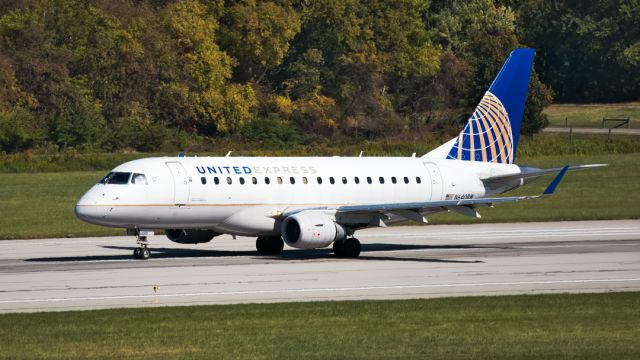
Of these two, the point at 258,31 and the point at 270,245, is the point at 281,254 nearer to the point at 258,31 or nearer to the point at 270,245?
the point at 270,245

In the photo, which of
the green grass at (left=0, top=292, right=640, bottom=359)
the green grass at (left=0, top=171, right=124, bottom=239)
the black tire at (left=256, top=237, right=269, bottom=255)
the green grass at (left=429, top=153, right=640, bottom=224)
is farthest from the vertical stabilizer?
the green grass at (left=0, top=292, right=640, bottom=359)

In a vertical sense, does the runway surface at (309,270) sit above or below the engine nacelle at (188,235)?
below

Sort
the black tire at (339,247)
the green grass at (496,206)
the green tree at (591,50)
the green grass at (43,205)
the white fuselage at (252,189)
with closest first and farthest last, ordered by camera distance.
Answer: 1. the white fuselage at (252,189)
2. the black tire at (339,247)
3. the green grass at (43,205)
4. the green grass at (496,206)
5. the green tree at (591,50)

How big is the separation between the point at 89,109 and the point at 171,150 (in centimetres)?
684

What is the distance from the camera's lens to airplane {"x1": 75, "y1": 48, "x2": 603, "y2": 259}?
129 ft

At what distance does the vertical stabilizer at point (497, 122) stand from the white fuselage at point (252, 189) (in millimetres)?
1236

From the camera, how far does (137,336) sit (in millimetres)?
24031

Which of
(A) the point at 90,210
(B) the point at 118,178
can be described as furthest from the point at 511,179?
(A) the point at 90,210

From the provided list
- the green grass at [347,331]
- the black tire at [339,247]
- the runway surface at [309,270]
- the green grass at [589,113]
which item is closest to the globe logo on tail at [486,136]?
the runway surface at [309,270]

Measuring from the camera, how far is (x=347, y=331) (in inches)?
973

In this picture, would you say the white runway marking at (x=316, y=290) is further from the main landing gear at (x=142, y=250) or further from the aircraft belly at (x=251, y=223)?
the main landing gear at (x=142, y=250)

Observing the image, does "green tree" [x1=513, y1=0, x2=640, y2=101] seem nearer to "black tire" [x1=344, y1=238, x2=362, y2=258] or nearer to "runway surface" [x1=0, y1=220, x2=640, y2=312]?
"runway surface" [x1=0, y1=220, x2=640, y2=312]

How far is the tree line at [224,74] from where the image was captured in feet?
292

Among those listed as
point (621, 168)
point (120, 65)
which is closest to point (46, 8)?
point (120, 65)
